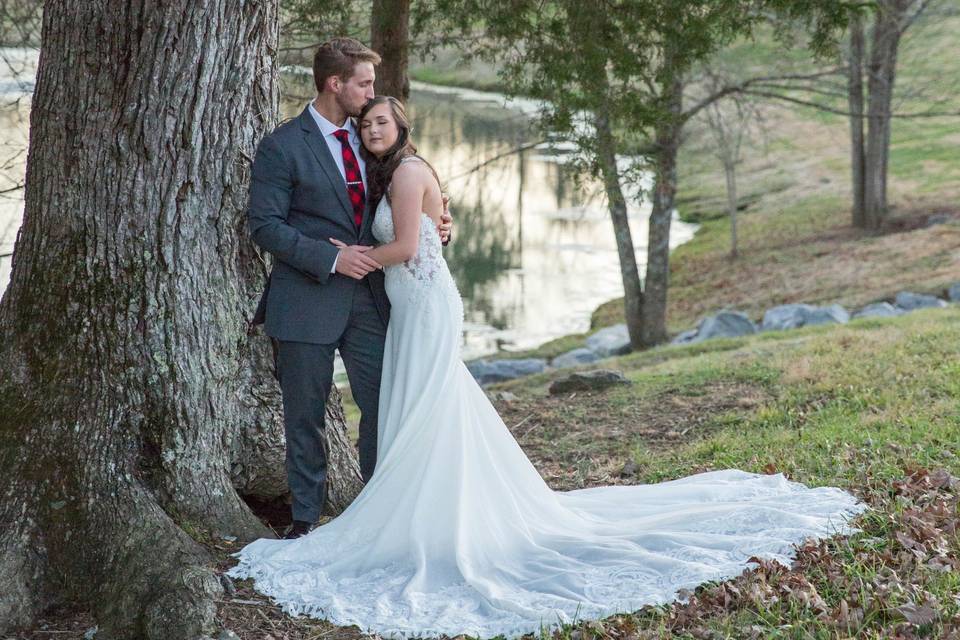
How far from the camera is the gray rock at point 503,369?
14680mm

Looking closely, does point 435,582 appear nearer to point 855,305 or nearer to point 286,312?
point 286,312

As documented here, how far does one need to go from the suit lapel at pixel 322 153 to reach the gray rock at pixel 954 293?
13.0 metres

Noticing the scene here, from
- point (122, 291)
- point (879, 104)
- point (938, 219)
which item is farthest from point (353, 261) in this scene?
point (938, 219)

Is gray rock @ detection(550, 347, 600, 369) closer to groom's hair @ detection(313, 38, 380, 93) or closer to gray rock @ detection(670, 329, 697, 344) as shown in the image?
gray rock @ detection(670, 329, 697, 344)

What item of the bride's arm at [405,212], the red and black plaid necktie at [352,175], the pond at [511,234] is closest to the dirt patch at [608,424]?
the bride's arm at [405,212]

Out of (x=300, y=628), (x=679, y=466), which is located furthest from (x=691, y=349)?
(x=300, y=628)

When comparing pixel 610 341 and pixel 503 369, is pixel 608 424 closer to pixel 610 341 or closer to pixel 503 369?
pixel 503 369

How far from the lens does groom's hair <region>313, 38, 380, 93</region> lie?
4621 millimetres

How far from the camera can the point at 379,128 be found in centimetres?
472

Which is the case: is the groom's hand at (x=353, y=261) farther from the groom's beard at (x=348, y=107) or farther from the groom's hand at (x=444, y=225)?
the groom's beard at (x=348, y=107)

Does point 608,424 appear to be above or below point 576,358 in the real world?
above

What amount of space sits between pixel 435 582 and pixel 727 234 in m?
22.9

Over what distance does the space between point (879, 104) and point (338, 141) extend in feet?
62.4

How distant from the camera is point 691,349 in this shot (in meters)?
12.7
